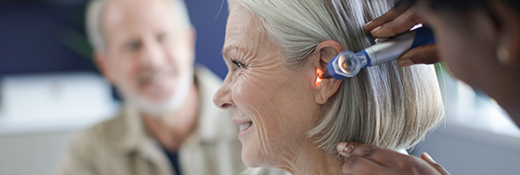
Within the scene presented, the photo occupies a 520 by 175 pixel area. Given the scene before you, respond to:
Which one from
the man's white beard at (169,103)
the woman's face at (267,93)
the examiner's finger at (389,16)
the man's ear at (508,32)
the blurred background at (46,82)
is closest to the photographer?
the man's ear at (508,32)

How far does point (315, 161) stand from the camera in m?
0.77

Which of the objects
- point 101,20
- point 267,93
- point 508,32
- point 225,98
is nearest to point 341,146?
point 267,93

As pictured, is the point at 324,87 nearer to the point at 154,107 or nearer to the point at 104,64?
the point at 154,107

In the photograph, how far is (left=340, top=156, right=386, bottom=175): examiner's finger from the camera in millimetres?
642

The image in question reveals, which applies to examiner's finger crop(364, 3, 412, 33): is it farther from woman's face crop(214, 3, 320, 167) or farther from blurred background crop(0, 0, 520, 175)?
blurred background crop(0, 0, 520, 175)

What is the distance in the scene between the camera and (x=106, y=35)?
77.2 inches

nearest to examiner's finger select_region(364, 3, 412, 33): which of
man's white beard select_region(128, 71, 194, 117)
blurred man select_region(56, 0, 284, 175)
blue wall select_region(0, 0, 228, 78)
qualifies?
blurred man select_region(56, 0, 284, 175)

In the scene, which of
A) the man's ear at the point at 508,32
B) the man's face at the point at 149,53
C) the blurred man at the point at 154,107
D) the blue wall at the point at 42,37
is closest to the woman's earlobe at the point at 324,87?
the man's ear at the point at 508,32

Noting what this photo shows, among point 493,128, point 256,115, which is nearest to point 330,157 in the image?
point 256,115

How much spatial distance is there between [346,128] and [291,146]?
0.40ft

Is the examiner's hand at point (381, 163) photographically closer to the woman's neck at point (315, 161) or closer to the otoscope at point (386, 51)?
the woman's neck at point (315, 161)

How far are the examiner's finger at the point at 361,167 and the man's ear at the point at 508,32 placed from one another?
41 centimetres

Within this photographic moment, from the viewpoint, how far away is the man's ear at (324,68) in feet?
2.28

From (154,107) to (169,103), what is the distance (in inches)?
3.3
